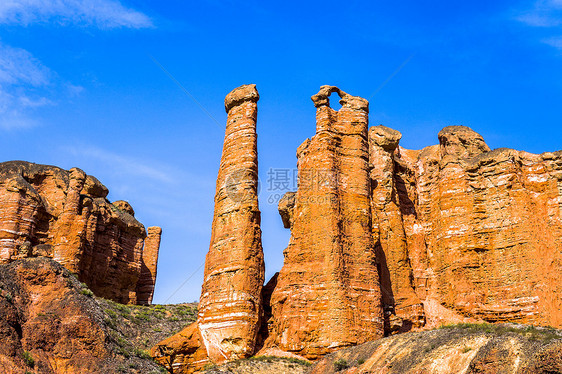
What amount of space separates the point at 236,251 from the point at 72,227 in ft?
59.8

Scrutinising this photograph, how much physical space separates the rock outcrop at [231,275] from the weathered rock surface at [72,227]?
14961 mm

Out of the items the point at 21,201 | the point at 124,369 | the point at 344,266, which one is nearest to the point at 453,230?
the point at 344,266

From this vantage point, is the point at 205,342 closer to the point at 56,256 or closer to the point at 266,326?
the point at 266,326

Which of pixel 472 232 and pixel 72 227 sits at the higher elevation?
pixel 72 227

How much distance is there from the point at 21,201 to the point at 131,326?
545 inches

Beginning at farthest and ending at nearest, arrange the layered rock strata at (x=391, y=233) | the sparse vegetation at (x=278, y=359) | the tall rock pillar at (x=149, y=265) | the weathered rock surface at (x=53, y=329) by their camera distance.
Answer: the tall rock pillar at (x=149, y=265) → the layered rock strata at (x=391, y=233) → the sparse vegetation at (x=278, y=359) → the weathered rock surface at (x=53, y=329)

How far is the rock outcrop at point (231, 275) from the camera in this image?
36500mm

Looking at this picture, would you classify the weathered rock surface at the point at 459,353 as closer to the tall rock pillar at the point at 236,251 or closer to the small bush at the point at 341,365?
the small bush at the point at 341,365

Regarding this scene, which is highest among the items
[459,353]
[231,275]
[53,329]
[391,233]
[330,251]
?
[391,233]

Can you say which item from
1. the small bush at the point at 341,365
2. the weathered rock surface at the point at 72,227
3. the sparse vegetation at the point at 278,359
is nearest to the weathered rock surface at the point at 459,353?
the small bush at the point at 341,365

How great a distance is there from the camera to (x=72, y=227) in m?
50.1

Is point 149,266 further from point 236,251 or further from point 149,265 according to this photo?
point 236,251

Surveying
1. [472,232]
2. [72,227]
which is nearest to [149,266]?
[72,227]

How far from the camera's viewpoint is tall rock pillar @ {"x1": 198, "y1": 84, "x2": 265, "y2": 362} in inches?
1437
